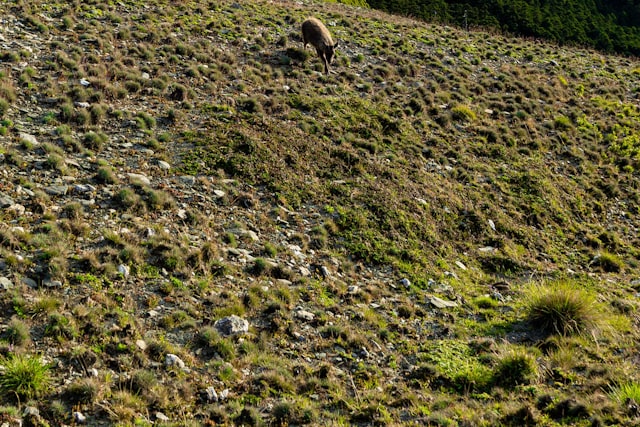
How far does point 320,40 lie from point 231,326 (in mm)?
18781

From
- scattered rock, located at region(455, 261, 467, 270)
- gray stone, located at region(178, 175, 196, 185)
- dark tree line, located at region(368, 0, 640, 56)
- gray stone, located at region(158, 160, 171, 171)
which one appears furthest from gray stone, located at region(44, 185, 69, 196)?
A: dark tree line, located at region(368, 0, 640, 56)

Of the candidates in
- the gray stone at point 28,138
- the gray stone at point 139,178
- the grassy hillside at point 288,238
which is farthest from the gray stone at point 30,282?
the gray stone at point 28,138

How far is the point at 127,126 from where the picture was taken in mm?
16203

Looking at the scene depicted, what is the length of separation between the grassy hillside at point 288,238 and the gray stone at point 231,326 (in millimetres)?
62

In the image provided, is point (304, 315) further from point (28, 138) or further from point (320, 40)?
point (320, 40)

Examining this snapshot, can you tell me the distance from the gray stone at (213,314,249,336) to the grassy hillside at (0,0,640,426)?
6 centimetres

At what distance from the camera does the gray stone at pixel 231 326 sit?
9758 millimetres

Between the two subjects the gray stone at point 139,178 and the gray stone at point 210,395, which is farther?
the gray stone at point 139,178

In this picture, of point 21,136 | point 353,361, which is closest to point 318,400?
point 353,361

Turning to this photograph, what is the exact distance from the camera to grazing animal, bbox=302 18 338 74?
984 inches

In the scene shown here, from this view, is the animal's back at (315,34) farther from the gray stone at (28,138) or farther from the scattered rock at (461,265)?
the gray stone at (28,138)

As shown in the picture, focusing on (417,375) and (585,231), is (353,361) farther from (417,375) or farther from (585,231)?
(585,231)

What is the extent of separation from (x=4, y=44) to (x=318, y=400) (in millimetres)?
17763

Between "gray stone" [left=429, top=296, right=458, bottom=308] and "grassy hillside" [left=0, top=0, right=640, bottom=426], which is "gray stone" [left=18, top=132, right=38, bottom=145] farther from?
"gray stone" [left=429, top=296, right=458, bottom=308]
